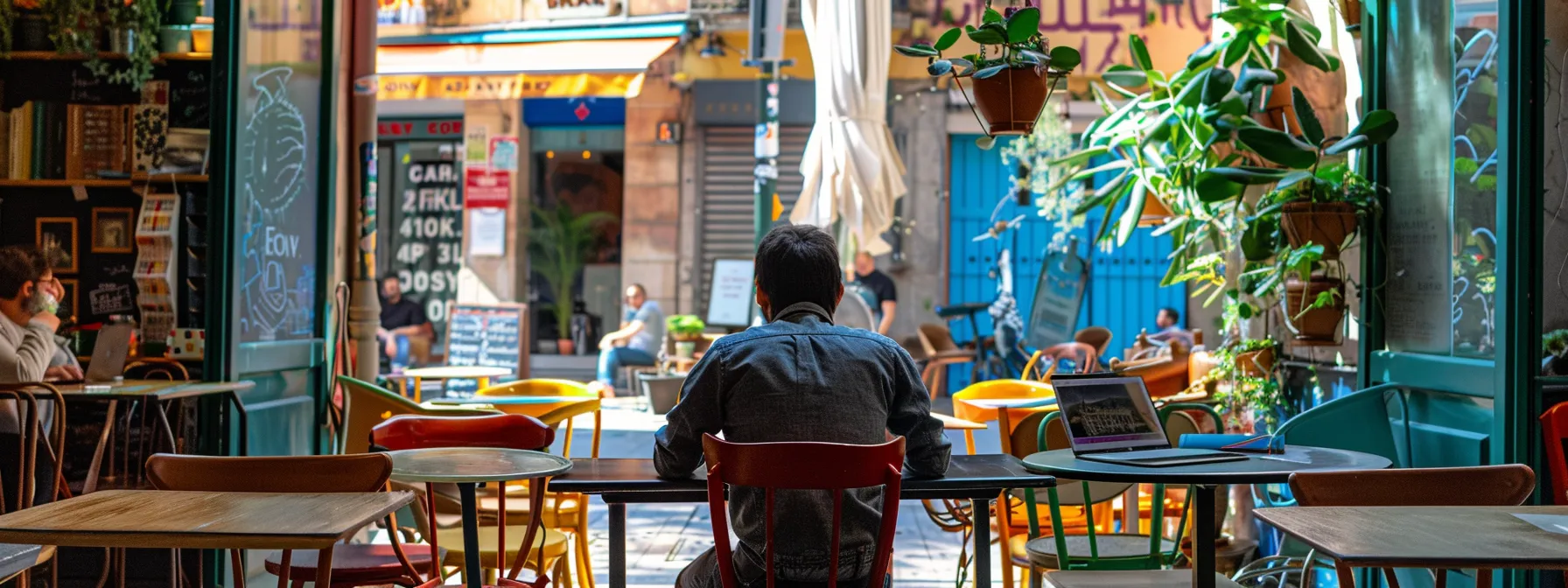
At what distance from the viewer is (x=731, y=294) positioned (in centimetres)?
1303

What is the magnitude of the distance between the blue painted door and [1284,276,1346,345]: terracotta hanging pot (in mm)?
8317

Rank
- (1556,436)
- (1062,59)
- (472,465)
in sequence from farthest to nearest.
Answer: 1. (1062,59)
2. (1556,436)
3. (472,465)

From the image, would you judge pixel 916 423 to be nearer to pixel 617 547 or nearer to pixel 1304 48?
pixel 617 547

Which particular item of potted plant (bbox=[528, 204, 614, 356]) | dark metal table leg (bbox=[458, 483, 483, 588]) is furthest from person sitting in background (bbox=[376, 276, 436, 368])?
dark metal table leg (bbox=[458, 483, 483, 588])

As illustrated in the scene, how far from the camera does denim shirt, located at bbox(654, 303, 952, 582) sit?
2787 millimetres

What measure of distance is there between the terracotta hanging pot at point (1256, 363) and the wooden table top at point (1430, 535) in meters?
2.71

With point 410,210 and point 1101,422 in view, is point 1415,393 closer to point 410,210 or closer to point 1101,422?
point 1101,422

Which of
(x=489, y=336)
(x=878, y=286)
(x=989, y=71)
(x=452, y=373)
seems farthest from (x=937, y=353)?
(x=989, y=71)

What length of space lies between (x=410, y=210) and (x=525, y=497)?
32.2 ft

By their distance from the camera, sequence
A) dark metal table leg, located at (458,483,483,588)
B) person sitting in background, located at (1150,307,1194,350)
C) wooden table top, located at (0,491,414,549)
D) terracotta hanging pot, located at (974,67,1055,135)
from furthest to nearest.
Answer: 1. person sitting in background, located at (1150,307,1194,350)
2. terracotta hanging pot, located at (974,67,1055,135)
3. dark metal table leg, located at (458,483,483,588)
4. wooden table top, located at (0,491,414,549)

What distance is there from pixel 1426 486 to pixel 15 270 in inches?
171

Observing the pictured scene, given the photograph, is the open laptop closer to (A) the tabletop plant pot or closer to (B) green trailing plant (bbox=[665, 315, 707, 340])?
(A) the tabletop plant pot

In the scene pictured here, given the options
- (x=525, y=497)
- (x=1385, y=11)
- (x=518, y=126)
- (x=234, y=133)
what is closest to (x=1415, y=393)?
(x=1385, y=11)

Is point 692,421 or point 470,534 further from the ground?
point 692,421
